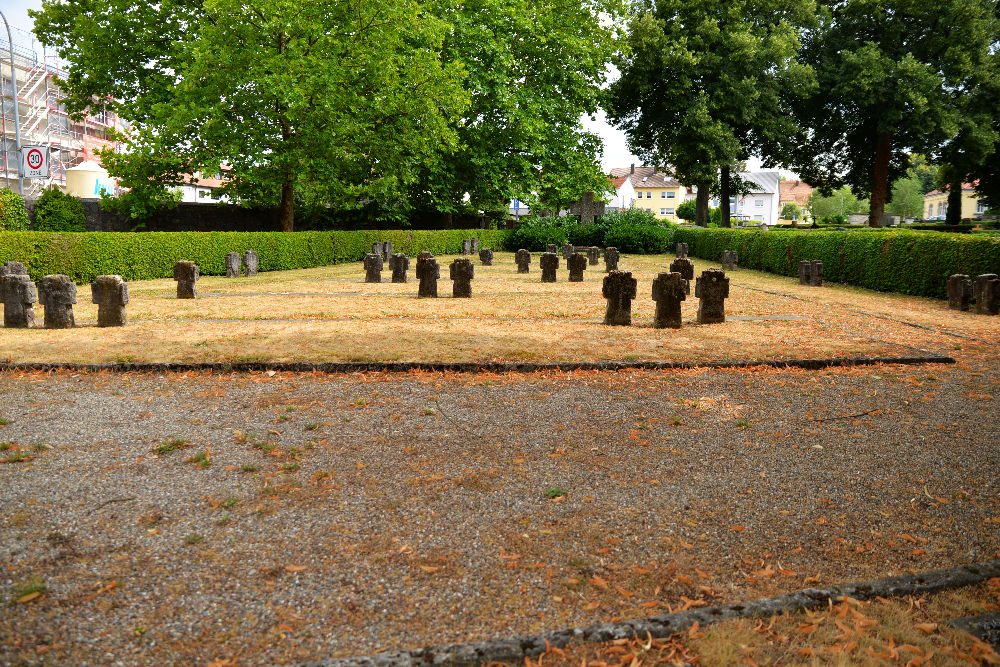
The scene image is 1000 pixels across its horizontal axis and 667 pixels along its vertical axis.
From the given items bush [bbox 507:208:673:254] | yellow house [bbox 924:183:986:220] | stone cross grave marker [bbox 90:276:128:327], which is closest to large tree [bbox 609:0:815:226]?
bush [bbox 507:208:673:254]

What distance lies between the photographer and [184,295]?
583 inches

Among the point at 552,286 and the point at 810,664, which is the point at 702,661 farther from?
the point at 552,286

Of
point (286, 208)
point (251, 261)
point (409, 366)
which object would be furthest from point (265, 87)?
point (409, 366)

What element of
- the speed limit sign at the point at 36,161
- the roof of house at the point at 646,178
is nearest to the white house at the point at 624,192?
the roof of house at the point at 646,178

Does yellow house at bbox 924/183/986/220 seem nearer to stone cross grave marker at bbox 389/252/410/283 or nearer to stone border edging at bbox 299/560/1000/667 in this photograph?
stone cross grave marker at bbox 389/252/410/283

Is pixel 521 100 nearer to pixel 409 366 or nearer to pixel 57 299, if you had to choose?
pixel 57 299

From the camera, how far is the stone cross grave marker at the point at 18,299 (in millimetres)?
9977

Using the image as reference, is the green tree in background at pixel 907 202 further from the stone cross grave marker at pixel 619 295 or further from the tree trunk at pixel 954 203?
the stone cross grave marker at pixel 619 295

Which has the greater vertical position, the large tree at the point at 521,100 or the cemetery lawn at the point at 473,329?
the large tree at the point at 521,100

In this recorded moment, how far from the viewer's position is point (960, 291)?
1355cm

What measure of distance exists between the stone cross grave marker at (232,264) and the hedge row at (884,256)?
727 inches

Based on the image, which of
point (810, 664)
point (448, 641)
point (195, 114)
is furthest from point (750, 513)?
point (195, 114)

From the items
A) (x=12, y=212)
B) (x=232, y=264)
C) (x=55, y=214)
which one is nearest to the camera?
(x=232, y=264)

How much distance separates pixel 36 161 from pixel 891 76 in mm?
39447
